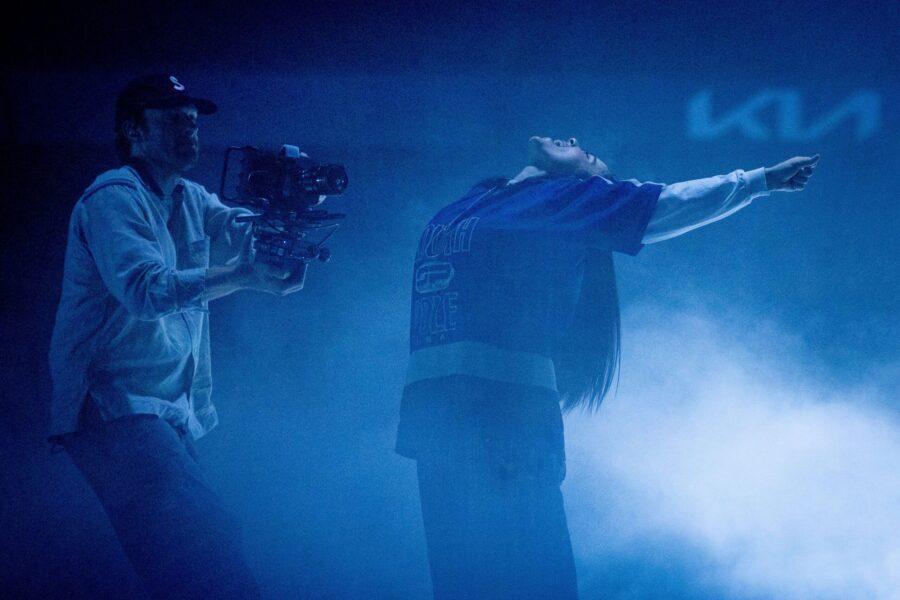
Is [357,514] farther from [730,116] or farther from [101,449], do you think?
[730,116]

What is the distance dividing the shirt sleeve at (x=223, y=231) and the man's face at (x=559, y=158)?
2.62 ft

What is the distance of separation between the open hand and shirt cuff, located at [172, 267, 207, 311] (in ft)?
4.10

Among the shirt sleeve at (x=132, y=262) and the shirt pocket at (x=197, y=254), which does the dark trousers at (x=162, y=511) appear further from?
the shirt pocket at (x=197, y=254)

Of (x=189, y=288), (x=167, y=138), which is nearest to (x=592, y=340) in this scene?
(x=189, y=288)

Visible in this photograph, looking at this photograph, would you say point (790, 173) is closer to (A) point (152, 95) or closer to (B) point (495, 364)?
(B) point (495, 364)

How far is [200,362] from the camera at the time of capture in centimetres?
203

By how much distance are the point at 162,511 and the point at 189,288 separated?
476mm

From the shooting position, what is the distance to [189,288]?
172 centimetres

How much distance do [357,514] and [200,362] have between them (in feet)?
3.33

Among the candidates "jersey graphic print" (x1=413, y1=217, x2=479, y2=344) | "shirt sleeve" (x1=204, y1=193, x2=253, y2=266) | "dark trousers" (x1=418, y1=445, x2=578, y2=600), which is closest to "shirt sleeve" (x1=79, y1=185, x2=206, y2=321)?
"shirt sleeve" (x1=204, y1=193, x2=253, y2=266)

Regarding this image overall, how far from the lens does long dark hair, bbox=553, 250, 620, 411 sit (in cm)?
192

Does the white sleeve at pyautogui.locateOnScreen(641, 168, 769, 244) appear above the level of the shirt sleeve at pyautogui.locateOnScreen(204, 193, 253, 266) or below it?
below


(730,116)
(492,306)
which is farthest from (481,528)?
(730,116)

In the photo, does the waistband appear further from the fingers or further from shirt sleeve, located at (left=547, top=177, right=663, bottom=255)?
the fingers
